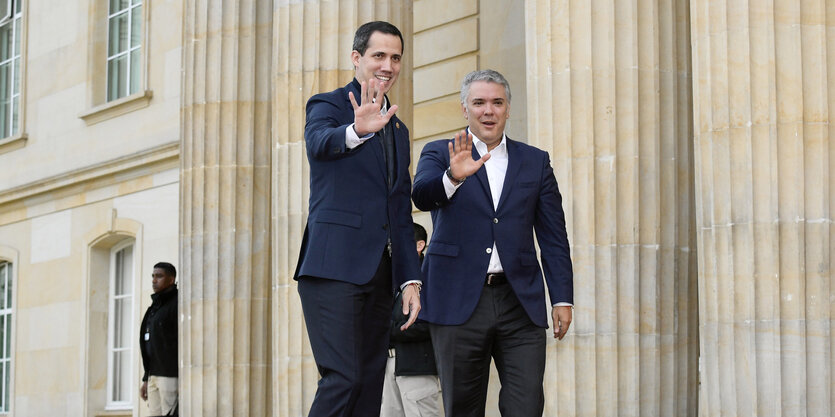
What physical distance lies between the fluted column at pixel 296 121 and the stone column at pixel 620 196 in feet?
5.60

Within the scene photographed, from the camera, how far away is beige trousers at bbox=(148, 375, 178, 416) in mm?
12992

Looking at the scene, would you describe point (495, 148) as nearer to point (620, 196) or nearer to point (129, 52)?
point (620, 196)

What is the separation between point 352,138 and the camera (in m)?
5.18

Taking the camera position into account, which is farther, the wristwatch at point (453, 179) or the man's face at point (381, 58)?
the wristwatch at point (453, 179)

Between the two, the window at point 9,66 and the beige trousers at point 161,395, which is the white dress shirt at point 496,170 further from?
the window at point 9,66

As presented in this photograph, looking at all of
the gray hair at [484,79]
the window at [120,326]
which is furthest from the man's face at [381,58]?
the window at [120,326]

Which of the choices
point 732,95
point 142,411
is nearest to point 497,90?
point 732,95

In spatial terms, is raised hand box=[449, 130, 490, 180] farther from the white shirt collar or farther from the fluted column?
the fluted column

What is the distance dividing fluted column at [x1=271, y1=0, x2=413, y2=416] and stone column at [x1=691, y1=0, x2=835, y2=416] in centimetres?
303

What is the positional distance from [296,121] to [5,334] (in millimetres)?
12005

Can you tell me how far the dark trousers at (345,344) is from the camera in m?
5.21

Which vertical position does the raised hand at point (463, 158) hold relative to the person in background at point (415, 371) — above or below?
above

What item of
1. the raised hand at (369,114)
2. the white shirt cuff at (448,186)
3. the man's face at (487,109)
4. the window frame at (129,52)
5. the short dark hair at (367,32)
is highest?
the window frame at (129,52)

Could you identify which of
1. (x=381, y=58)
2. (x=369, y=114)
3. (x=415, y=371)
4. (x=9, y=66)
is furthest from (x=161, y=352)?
(x=9, y=66)
